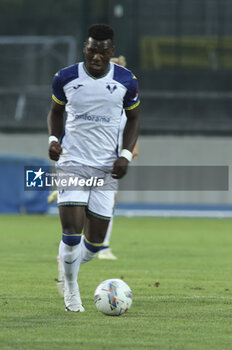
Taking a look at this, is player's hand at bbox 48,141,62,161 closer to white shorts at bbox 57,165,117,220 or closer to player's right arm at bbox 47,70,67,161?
player's right arm at bbox 47,70,67,161

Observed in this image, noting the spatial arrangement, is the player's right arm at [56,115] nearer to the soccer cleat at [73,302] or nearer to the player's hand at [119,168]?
the player's hand at [119,168]

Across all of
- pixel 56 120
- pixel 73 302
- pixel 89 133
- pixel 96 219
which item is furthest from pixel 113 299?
pixel 56 120

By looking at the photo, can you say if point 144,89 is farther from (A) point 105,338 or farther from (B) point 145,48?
(A) point 105,338

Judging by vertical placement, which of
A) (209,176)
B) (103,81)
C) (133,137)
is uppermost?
(103,81)

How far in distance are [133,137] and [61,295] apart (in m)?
1.72

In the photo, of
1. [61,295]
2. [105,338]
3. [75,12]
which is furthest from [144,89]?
[105,338]

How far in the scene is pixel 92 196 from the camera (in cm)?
755

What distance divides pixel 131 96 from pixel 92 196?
0.96 meters

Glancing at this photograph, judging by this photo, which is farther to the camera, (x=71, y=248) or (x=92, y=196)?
(x=92, y=196)

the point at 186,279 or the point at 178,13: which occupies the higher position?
the point at 186,279

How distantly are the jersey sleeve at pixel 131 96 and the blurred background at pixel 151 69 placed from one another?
24.7 meters

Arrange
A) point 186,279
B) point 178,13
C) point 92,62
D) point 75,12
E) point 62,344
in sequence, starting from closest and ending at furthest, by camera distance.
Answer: point 62,344 < point 92,62 < point 186,279 < point 178,13 < point 75,12

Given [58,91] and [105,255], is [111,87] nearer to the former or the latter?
[58,91]

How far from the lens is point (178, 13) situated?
3806 centimetres
